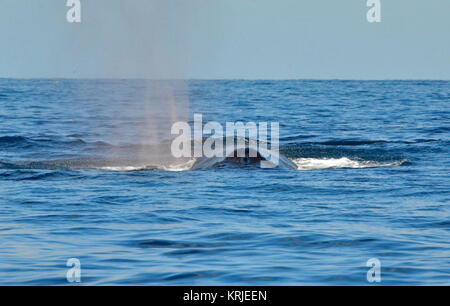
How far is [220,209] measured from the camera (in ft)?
57.1

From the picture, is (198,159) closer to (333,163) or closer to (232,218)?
(333,163)

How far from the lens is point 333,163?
2564 cm

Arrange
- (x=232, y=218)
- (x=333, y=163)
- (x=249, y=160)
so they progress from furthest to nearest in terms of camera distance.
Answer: (x=333, y=163)
(x=249, y=160)
(x=232, y=218)

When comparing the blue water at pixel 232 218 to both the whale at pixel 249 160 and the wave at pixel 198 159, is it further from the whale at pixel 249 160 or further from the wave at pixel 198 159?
the whale at pixel 249 160

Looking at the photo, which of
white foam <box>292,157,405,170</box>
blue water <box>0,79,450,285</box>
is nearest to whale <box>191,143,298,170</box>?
blue water <box>0,79,450,285</box>

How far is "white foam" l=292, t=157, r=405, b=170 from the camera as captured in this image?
2459 centimetres

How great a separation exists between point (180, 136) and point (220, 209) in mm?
21166

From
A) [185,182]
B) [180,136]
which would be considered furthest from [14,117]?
[185,182]

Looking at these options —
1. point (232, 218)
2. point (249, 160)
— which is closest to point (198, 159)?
point (249, 160)

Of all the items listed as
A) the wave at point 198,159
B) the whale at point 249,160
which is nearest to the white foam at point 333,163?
the wave at point 198,159

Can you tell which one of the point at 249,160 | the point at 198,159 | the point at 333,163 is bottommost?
the point at 333,163

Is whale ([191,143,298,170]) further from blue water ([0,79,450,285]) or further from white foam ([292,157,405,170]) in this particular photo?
white foam ([292,157,405,170])
